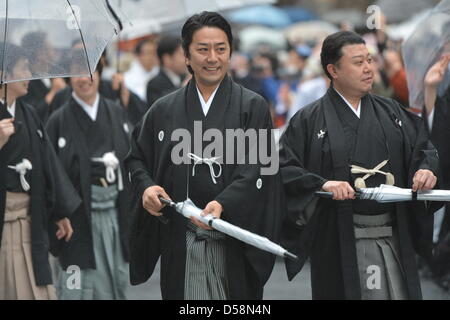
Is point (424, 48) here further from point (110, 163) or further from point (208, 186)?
point (110, 163)

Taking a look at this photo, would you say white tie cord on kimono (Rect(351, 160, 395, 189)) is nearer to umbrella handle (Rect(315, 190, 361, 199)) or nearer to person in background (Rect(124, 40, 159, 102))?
umbrella handle (Rect(315, 190, 361, 199))

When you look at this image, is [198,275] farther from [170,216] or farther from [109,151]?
[109,151]

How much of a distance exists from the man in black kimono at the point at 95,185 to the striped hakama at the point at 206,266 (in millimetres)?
2734

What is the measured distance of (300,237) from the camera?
6293 mm

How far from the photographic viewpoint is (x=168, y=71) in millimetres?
11945

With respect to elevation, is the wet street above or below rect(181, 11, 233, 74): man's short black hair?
below

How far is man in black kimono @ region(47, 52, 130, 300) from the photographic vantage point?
8617 millimetres

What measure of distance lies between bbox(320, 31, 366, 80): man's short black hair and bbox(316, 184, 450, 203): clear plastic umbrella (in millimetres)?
937

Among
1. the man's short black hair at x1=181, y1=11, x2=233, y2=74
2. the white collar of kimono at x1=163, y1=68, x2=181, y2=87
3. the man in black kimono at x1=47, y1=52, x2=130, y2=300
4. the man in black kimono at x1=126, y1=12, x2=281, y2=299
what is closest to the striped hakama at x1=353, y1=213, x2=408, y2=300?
the man in black kimono at x1=126, y1=12, x2=281, y2=299

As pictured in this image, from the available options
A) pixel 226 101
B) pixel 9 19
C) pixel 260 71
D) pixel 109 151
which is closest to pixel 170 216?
pixel 226 101

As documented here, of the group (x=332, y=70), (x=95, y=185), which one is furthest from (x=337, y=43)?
(x=95, y=185)

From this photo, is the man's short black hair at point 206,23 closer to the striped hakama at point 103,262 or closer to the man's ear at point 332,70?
the man's ear at point 332,70

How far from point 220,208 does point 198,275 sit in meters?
0.47

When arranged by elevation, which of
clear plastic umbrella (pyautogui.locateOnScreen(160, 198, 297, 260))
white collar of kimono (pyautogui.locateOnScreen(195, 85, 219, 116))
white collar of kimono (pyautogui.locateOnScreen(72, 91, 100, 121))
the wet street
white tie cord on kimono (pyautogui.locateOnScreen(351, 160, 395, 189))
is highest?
white collar of kimono (pyautogui.locateOnScreen(72, 91, 100, 121))
